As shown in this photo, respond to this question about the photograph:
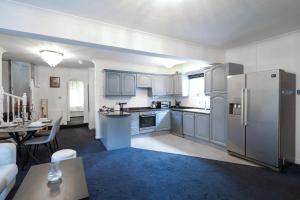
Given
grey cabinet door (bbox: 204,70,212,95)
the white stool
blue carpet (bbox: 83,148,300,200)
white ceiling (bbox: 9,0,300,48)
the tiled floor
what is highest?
white ceiling (bbox: 9,0,300,48)

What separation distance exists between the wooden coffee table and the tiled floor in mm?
2526

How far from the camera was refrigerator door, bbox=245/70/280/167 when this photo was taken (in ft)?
9.34

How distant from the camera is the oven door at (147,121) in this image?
17.3 ft

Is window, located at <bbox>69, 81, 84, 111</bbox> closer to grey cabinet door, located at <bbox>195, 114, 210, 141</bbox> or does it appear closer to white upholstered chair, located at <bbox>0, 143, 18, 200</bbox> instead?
grey cabinet door, located at <bbox>195, 114, 210, 141</bbox>

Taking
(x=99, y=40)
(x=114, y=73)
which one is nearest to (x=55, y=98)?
(x=114, y=73)

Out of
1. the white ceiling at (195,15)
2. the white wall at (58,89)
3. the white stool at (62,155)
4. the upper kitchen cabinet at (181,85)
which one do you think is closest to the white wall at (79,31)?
the white ceiling at (195,15)

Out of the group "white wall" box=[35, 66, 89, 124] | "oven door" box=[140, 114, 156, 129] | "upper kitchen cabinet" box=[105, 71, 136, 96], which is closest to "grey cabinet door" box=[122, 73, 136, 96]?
"upper kitchen cabinet" box=[105, 71, 136, 96]

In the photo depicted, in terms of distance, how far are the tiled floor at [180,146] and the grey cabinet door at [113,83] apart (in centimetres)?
161

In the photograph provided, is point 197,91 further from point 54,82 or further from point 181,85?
point 54,82

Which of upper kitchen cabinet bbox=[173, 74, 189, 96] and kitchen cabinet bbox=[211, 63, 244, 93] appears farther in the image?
upper kitchen cabinet bbox=[173, 74, 189, 96]

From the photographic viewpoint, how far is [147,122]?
5.36m

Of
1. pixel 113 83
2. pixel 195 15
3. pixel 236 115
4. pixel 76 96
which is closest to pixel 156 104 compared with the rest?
pixel 113 83

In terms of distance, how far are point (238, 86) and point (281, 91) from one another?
29.3 inches

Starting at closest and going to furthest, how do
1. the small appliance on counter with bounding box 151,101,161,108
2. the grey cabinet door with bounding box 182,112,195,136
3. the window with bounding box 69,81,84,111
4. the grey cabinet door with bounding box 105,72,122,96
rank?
the grey cabinet door with bounding box 182,112,195,136 < the grey cabinet door with bounding box 105,72,122,96 < the small appliance on counter with bounding box 151,101,161,108 < the window with bounding box 69,81,84,111
